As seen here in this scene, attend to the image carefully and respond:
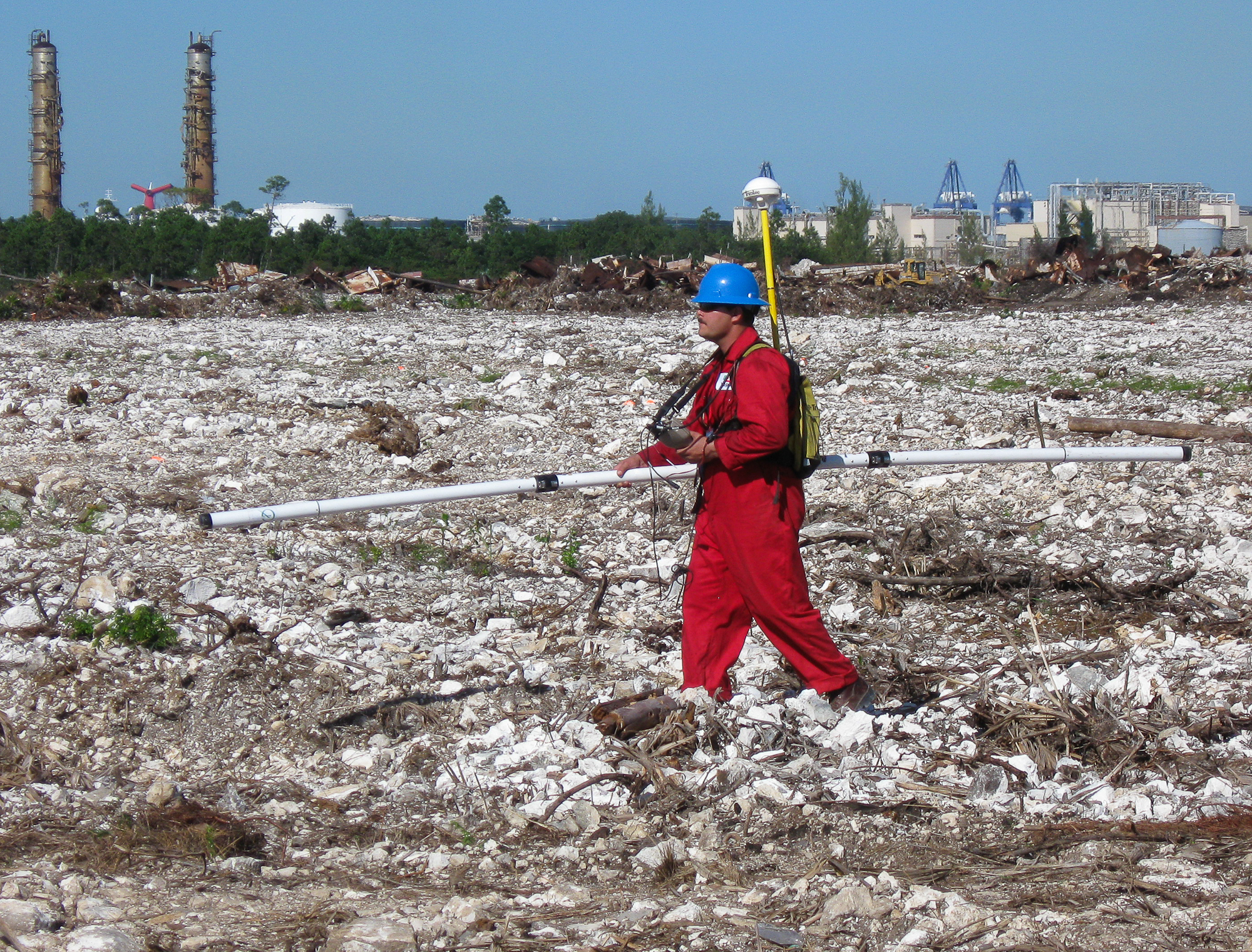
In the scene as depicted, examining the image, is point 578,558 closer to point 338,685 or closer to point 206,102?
point 338,685

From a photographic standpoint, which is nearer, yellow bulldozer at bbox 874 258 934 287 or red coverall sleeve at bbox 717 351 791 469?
red coverall sleeve at bbox 717 351 791 469

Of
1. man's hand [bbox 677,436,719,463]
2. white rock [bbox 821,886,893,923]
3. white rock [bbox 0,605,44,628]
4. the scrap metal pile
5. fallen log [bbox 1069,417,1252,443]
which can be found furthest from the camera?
the scrap metal pile

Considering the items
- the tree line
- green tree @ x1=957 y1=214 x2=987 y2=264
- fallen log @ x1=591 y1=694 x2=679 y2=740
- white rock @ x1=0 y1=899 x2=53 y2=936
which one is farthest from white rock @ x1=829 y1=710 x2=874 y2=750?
green tree @ x1=957 y1=214 x2=987 y2=264

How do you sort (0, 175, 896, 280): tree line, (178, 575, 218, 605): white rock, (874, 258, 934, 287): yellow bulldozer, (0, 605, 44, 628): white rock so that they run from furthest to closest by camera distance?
(0, 175, 896, 280): tree line < (874, 258, 934, 287): yellow bulldozer < (178, 575, 218, 605): white rock < (0, 605, 44, 628): white rock

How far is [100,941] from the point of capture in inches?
99.0

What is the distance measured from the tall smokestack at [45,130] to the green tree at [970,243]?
3495 centimetres

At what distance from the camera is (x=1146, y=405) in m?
8.15

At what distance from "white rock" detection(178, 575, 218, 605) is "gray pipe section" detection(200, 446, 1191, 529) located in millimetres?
933

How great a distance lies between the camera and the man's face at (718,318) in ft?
11.9

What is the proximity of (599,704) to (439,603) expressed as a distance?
4.56 ft

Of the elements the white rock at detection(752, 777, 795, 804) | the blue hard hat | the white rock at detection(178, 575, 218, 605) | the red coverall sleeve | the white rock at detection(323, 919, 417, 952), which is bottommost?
the white rock at detection(323, 919, 417, 952)

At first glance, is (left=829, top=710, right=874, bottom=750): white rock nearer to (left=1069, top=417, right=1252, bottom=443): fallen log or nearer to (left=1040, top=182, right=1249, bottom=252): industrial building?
(left=1069, top=417, right=1252, bottom=443): fallen log

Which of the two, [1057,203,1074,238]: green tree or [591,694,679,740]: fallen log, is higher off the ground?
[1057,203,1074,238]: green tree

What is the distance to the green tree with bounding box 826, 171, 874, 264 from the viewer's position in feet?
133
